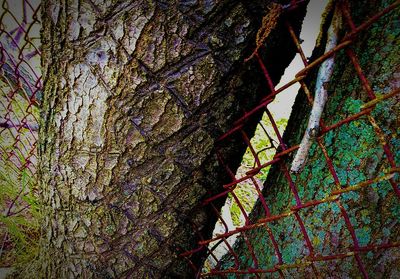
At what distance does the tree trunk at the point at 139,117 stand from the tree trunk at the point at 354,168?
0.64ft

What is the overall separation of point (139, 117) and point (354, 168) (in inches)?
28.3

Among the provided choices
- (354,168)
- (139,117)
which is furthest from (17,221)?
(354,168)

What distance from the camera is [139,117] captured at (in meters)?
0.89

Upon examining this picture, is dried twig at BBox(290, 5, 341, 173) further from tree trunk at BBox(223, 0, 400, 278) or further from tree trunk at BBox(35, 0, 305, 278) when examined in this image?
tree trunk at BBox(35, 0, 305, 278)

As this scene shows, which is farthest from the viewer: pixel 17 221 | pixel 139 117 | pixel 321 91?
pixel 17 221

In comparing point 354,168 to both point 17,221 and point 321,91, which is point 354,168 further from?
point 17,221

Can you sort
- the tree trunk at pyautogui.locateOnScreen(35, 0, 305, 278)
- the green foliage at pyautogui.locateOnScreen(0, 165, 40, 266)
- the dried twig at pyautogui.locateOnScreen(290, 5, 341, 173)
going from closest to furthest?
the dried twig at pyautogui.locateOnScreen(290, 5, 341, 173) → the tree trunk at pyautogui.locateOnScreen(35, 0, 305, 278) → the green foliage at pyautogui.locateOnScreen(0, 165, 40, 266)

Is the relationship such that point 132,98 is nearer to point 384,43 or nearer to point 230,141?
point 230,141

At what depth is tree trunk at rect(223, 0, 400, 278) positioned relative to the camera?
800mm

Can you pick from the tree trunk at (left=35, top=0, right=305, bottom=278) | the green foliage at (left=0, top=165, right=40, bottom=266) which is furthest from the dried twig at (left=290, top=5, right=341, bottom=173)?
the green foliage at (left=0, top=165, right=40, bottom=266)

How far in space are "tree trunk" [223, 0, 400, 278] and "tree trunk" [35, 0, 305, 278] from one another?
0.19 meters

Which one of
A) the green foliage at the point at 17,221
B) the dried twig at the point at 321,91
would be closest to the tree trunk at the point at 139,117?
the dried twig at the point at 321,91

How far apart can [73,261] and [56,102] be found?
27.2 inches

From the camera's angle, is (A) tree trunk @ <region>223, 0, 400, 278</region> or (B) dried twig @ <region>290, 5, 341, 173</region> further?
(A) tree trunk @ <region>223, 0, 400, 278</region>
